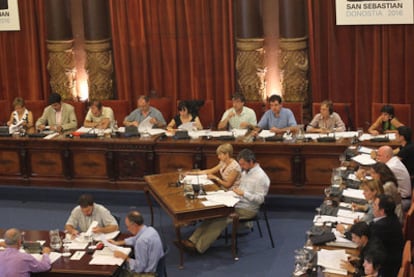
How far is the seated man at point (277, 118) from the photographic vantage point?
10.3m

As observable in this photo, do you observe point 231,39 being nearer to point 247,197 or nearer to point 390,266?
point 247,197

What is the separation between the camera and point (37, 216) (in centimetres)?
1015

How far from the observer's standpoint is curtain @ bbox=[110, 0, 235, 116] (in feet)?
39.5

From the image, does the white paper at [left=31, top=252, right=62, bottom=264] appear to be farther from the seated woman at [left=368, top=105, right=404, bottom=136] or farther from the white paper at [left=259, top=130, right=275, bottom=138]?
the seated woman at [left=368, top=105, right=404, bottom=136]

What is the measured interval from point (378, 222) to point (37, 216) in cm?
533

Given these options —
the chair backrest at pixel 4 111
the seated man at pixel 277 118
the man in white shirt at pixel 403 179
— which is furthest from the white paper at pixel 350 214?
the chair backrest at pixel 4 111

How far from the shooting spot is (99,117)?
11.0 m

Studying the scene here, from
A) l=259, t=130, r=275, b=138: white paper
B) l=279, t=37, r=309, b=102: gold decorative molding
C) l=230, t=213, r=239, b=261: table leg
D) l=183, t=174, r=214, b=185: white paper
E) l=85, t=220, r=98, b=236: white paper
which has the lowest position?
l=230, t=213, r=239, b=261: table leg

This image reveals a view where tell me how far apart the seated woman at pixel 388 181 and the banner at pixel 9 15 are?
7520 mm

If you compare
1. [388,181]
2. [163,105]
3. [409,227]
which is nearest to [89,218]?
[388,181]

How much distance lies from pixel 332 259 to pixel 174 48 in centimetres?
670

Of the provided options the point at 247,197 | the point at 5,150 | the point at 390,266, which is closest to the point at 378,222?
the point at 390,266

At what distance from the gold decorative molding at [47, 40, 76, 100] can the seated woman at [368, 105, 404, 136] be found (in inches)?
209

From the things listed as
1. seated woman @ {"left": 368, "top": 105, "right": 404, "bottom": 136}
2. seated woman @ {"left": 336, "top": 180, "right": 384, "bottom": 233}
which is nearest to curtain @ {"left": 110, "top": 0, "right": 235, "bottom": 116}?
seated woman @ {"left": 368, "top": 105, "right": 404, "bottom": 136}
